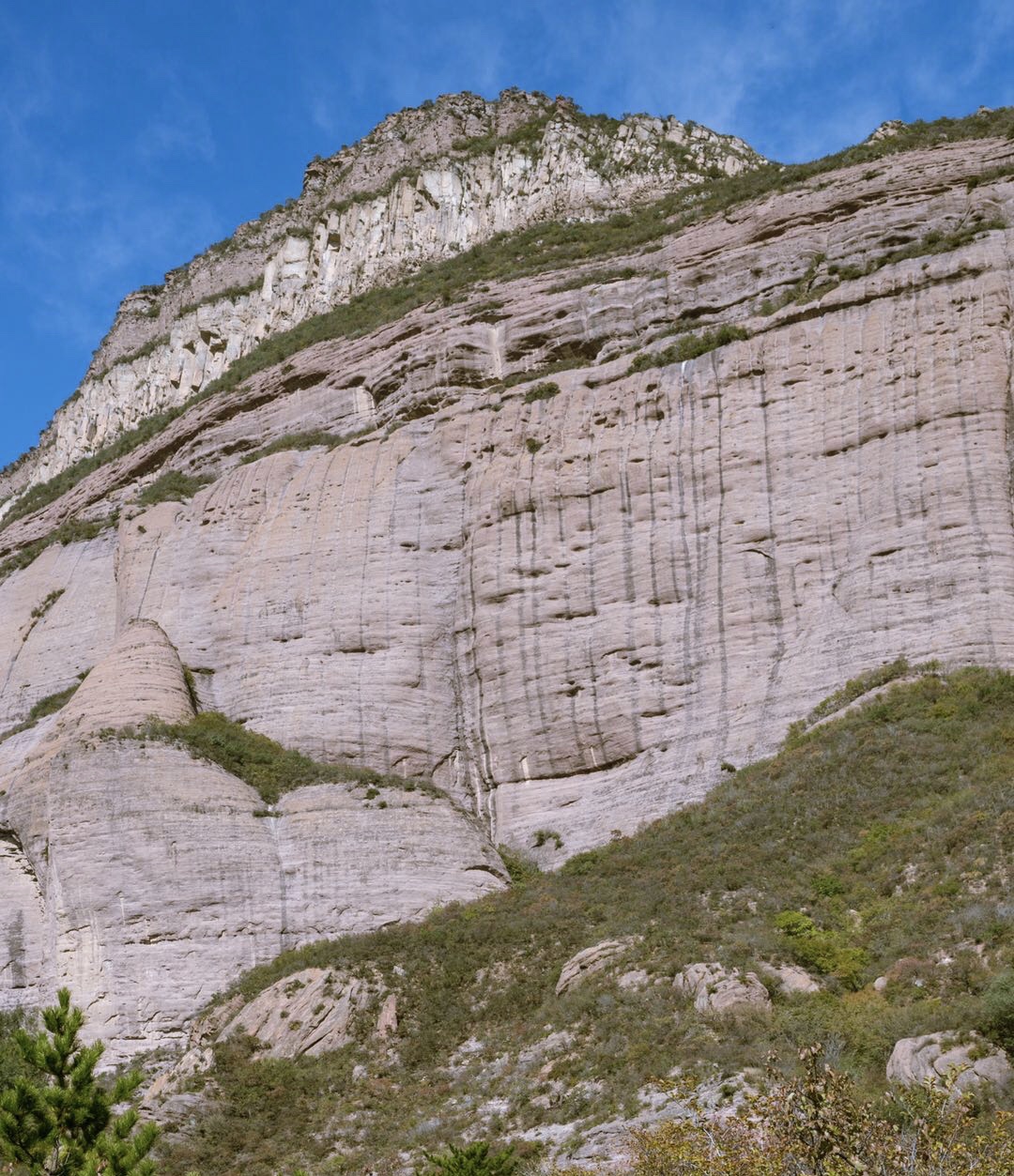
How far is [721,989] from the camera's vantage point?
57.4ft

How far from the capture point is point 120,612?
38875 mm

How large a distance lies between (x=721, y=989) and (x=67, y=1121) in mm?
8398

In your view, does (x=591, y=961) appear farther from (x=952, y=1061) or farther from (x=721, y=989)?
(x=952, y=1061)

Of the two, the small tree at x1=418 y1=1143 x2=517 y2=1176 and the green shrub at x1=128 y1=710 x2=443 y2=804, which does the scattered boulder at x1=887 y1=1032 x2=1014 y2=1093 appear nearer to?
the small tree at x1=418 y1=1143 x2=517 y2=1176

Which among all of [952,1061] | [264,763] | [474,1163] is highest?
[264,763]

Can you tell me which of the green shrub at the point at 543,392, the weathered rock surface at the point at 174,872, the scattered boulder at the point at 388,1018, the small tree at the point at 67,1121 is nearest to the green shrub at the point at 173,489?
the green shrub at the point at 543,392

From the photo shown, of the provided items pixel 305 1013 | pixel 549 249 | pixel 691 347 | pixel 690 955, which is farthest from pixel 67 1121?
pixel 549 249

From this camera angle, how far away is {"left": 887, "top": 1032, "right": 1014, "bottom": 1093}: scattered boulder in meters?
13.0

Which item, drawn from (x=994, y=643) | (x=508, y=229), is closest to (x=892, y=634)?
(x=994, y=643)

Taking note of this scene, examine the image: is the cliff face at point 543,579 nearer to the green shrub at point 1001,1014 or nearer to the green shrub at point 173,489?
the green shrub at point 173,489

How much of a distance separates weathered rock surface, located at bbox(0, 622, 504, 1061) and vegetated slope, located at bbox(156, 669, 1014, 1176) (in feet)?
4.12

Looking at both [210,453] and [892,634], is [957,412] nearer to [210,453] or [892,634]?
[892,634]

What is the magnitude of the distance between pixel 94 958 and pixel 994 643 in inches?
731

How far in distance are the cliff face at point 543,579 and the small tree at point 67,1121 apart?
38.5 feet
